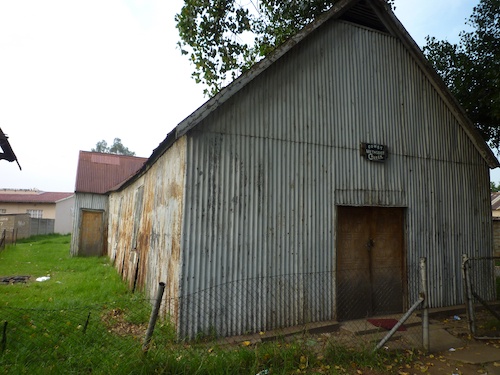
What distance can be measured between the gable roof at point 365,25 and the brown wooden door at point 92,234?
10766 mm

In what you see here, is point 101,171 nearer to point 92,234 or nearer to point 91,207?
point 91,207

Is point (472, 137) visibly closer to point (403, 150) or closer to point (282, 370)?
point (403, 150)

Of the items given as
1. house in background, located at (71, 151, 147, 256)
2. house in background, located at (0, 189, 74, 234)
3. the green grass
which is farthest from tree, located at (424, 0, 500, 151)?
house in background, located at (0, 189, 74, 234)

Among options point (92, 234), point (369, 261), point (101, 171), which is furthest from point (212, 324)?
point (101, 171)

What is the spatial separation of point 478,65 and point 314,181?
28.0ft

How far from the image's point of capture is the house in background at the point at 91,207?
17547 mm

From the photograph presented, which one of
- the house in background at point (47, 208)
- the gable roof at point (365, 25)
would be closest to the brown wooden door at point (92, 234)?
the gable roof at point (365, 25)

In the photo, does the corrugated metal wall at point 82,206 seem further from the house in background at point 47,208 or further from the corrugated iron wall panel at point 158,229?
the house in background at point 47,208

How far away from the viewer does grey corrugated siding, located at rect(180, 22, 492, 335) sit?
5.57 metres

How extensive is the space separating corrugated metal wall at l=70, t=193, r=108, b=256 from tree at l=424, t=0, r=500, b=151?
1763cm

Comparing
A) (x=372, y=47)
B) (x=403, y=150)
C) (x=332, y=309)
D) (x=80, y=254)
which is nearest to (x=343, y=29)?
(x=372, y=47)

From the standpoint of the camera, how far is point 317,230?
6383mm

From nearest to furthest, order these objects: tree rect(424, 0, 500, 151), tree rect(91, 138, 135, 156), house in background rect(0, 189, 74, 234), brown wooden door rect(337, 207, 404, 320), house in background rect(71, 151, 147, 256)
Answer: brown wooden door rect(337, 207, 404, 320), tree rect(424, 0, 500, 151), house in background rect(71, 151, 147, 256), house in background rect(0, 189, 74, 234), tree rect(91, 138, 135, 156)

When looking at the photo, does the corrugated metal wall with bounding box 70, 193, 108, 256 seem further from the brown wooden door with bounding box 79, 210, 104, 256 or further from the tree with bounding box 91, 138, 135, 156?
the tree with bounding box 91, 138, 135, 156
